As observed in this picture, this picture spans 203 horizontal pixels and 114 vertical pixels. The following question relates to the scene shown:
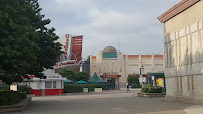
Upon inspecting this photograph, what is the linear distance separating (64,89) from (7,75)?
36.4 metres

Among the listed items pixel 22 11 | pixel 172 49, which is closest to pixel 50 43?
pixel 22 11

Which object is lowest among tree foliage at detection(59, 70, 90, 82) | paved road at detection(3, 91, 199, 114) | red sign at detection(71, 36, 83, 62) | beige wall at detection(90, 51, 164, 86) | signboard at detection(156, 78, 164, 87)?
paved road at detection(3, 91, 199, 114)

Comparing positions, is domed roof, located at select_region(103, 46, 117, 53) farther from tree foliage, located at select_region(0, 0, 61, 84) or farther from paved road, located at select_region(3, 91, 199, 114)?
tree foliage, located at select_region(0, 0, 61, 84)

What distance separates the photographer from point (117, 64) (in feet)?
297

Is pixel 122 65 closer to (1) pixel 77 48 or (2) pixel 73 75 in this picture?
(1) pixel 77 48

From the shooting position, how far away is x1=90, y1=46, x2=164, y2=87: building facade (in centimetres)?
9019

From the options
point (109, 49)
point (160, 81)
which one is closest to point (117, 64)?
point (109, 49)

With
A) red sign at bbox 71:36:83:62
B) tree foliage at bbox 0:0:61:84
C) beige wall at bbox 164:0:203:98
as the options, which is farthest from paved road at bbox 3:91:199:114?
red sign at bbox 71:36:83:62

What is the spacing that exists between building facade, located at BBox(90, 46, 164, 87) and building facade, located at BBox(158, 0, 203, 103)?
208ft

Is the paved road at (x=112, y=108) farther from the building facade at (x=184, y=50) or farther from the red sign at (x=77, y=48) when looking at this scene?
the red sign at (x=77, y=48)

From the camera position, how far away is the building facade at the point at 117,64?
9019 centimetres

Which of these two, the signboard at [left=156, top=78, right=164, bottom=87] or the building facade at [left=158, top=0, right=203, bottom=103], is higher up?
the building facade at [left=158, top=0, right=203, bottom=103]

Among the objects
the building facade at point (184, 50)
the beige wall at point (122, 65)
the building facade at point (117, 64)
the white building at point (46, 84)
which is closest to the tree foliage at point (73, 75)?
the building facade at point (117, 64)

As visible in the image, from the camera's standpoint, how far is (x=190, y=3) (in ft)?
69.6
